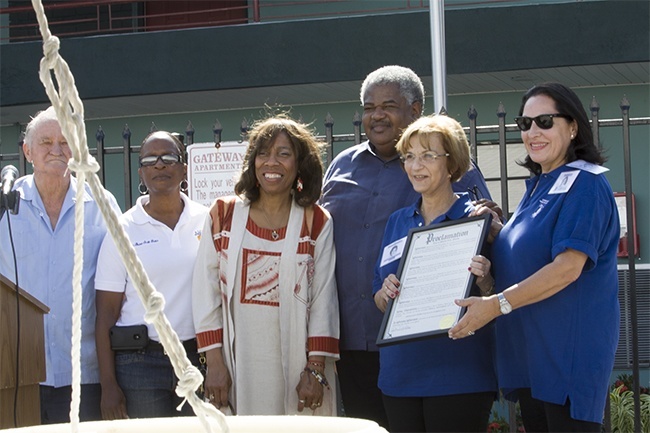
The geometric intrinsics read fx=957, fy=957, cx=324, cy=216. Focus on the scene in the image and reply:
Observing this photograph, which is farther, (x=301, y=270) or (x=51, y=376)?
(x=51, y=376)

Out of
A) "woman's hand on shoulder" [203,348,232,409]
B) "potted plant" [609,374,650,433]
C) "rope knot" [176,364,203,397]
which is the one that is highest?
"rope knot" [176,364,203,397]

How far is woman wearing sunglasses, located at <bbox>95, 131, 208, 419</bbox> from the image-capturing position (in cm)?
454

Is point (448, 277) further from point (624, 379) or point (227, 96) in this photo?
point (227, 96)

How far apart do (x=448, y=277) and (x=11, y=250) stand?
2.21 meters

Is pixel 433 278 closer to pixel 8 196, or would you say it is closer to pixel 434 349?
pixel 434 349

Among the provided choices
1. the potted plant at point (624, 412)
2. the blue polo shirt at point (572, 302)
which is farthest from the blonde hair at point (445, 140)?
the potted plant at point (624, 412)

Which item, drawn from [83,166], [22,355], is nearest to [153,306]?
[83,166]

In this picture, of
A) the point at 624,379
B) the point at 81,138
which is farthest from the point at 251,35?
the point at 81,138

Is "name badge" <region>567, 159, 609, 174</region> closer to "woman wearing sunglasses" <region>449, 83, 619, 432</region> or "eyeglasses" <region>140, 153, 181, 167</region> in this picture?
"woman wearing sunglasses" <region>449, 83, 619, 432</region>

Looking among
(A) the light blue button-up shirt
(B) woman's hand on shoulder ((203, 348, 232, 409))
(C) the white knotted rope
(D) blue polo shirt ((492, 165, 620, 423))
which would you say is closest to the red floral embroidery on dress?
(B) woman's hand on shoulder ((203, 348, 232, 409))

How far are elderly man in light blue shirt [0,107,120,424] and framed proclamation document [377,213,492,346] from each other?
1644mm

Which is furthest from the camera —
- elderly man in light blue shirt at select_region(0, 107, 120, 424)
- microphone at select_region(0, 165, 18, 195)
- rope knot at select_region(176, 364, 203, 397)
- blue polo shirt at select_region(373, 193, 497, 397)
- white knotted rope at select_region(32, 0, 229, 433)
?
elderly man in light blue shirt at select_region(0, 107, 120, 424)

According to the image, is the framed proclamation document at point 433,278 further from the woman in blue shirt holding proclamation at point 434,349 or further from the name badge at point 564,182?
the name badge at point 564,182

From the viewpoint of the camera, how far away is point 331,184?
15.5ft
